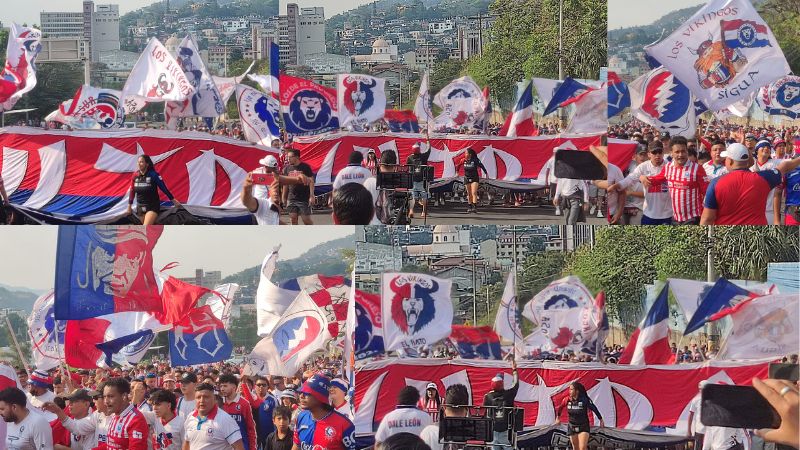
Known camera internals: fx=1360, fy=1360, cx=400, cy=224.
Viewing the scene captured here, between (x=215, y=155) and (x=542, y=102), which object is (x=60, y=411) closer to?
(x=215, y=155)

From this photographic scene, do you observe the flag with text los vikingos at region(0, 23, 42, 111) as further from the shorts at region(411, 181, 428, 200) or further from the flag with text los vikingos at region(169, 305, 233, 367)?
the shorts at region(411, 181, 428, 200)

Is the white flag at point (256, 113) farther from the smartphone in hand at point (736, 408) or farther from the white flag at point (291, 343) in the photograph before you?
the smartphone in hand at point (736, 408)

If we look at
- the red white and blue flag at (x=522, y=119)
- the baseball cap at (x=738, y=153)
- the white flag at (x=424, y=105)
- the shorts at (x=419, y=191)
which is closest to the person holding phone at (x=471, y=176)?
the red white and blue flag at (x=522, y=119)

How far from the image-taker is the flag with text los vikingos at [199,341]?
11.6 m

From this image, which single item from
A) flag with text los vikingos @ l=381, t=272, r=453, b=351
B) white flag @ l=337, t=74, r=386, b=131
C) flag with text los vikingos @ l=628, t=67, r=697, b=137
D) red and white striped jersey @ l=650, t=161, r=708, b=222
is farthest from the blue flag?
white flag @ l=337, t=74, r=386, b=131

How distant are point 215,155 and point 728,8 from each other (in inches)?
197

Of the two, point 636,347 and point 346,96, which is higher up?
point 346,96

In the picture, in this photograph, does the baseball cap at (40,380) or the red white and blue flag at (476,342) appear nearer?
the baseball cap at (40,380)

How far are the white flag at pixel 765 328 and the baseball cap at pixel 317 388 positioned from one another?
11.0 feet

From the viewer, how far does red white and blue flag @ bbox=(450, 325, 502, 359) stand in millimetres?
11688

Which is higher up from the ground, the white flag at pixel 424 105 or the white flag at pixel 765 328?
the white flag at pixel 424 105

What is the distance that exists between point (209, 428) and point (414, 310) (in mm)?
2211

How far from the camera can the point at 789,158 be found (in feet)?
40.7

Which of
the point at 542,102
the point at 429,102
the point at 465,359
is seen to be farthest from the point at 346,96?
the point at 465,359
